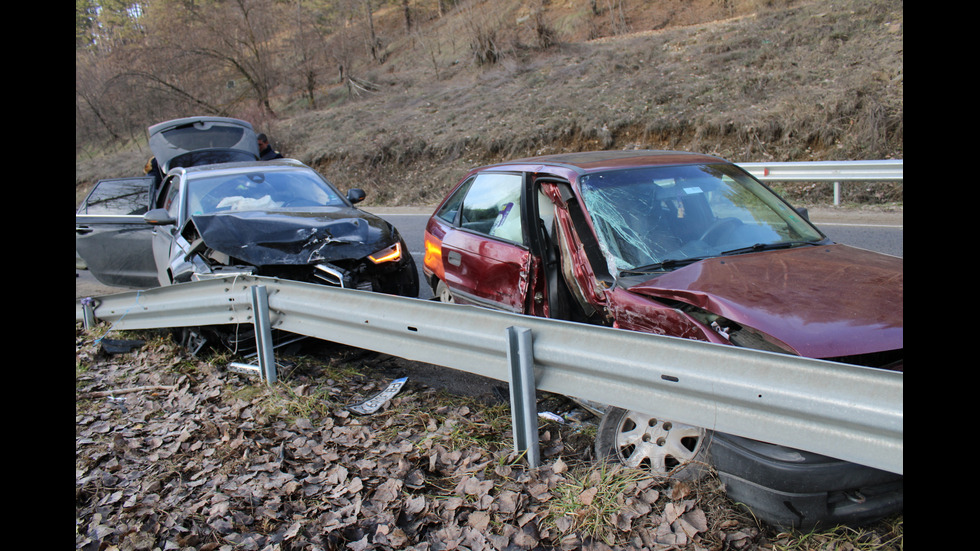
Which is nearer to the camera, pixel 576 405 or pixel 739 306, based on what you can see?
pixel 739 306

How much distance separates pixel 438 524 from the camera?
2.93m

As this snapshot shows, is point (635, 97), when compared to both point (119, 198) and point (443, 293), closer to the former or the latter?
point (119, 198)

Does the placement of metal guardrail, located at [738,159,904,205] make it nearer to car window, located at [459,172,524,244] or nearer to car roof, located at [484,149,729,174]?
car roof, located at [484,149,729,174]

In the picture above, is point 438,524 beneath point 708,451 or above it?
beneath

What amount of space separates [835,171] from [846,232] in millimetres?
3066

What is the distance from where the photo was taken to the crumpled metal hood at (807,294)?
2.71m

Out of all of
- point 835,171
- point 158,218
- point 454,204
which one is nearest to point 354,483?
point 454,204

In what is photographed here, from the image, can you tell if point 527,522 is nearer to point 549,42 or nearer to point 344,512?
point 344,512

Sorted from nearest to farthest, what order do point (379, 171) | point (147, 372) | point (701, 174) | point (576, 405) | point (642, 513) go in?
point (642, 513) < point (576, 405) < point (701, 174) < point (147, 372) < point (379, 171)

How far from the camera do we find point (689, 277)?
11.0ft

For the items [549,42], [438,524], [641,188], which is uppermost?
[549,42]

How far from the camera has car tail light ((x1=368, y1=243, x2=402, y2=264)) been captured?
5781 mm

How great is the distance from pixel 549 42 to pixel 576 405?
24220mm

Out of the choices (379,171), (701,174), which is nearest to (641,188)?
(701,174)
